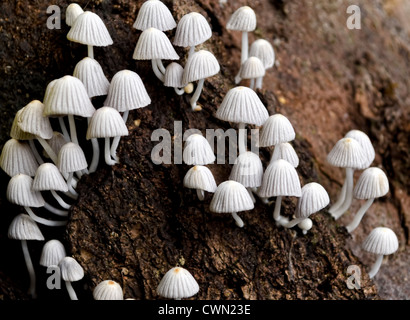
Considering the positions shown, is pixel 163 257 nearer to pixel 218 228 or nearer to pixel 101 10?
pixel 218 228

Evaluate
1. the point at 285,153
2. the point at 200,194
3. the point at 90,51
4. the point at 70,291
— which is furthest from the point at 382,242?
the point at 90,51

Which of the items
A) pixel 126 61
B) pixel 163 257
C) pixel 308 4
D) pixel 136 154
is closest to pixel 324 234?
pixel 163 257

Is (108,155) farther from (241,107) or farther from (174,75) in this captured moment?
(241,107)

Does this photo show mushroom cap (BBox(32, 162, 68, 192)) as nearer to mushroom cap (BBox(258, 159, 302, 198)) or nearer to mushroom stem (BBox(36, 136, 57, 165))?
mushroom stem (BBox(36, 136, 57, 165))

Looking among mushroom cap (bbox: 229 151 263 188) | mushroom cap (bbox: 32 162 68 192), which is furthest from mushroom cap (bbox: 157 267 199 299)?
mushroom cap (bbox: 32 162 68 192)

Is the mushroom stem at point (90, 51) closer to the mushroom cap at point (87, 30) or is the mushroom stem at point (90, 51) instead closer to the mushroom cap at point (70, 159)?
the mushroom cap at point (87, 30)

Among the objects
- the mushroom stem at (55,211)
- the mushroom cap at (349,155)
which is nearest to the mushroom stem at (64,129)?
the mushroom stem at (55,211)

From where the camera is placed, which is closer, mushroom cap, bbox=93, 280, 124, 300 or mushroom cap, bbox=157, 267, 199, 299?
mushroom cap, bbox=157, 267, 199, 299
